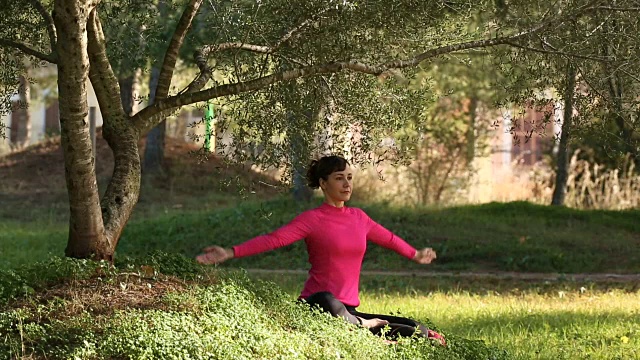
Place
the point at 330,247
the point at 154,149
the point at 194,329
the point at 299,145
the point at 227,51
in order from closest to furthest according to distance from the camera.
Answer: the point at 194,329
the point at 330,247
the point at 227,51
the point at 299,145
the point at 154,149

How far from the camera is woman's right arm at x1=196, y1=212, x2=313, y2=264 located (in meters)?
6.86

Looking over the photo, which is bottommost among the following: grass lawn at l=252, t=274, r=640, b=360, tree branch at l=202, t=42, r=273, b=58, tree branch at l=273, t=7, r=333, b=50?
grass lawn at l=252, t=274, r=640, b=360

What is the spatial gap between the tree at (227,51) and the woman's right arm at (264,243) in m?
0.96

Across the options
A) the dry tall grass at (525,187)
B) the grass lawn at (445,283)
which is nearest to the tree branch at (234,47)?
the grass lawn at (445,283)

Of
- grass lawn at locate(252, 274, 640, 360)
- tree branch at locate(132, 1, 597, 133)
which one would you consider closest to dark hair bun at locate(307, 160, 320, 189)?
tree branch at locate(132, 1, 597, 133)

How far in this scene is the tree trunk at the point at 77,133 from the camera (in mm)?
6777

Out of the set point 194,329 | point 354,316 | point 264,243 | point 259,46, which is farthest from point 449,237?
point 194,329

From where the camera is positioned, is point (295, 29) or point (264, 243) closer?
point (264, 243)

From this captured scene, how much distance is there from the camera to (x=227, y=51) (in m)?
8.75

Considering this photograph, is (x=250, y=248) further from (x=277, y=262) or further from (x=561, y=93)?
(x=277, y=262)

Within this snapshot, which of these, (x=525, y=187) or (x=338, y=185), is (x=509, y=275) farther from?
(x=525, y=187)

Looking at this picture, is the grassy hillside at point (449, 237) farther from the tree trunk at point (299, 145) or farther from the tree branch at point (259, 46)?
the tree branch at point (259, 46)

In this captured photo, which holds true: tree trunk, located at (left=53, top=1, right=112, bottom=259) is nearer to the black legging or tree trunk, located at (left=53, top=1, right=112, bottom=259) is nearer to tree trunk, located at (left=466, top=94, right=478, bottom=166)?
the black legging

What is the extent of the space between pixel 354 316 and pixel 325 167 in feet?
3.24
